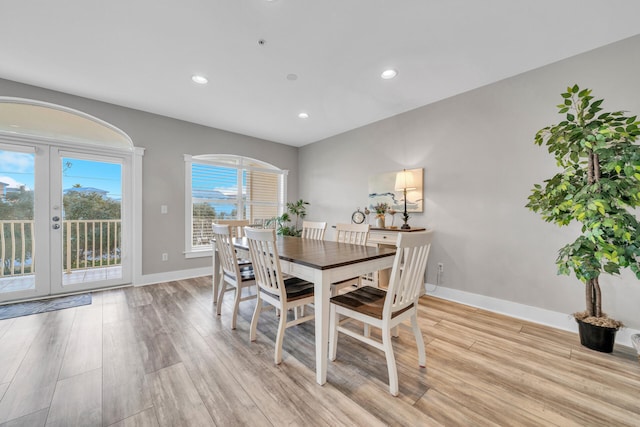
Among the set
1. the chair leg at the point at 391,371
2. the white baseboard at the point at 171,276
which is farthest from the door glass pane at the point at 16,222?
the chair leg at the point at 391,371

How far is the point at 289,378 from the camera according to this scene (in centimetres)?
169

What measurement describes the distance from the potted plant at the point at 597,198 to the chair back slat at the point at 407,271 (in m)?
1.16

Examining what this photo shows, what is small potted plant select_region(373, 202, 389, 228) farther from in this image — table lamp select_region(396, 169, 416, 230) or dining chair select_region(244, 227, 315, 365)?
dining chair select_region(244, 227, 315, 365)

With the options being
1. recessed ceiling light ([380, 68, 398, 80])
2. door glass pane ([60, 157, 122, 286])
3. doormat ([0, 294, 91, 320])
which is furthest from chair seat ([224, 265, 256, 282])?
recessed ceiling light ([380, 68, 398, 80])

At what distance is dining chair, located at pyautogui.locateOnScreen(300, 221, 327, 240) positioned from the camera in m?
3.14

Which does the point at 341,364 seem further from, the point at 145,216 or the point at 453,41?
the point at 145,216

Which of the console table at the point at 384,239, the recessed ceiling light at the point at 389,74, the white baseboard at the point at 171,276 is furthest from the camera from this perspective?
the white baseboard at the point at 171,276

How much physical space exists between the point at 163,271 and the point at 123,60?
2.92 m

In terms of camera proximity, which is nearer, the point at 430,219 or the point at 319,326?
the point at 319,326

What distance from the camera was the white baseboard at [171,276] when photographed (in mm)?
3768

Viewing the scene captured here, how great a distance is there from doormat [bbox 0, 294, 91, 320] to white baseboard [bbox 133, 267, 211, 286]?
63 centimetres

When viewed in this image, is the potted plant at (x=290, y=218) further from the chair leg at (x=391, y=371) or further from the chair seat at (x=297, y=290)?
the chair leg at (x=391, y=371)

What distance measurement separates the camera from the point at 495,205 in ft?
9.33

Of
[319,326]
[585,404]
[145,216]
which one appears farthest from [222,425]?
[145,216]
